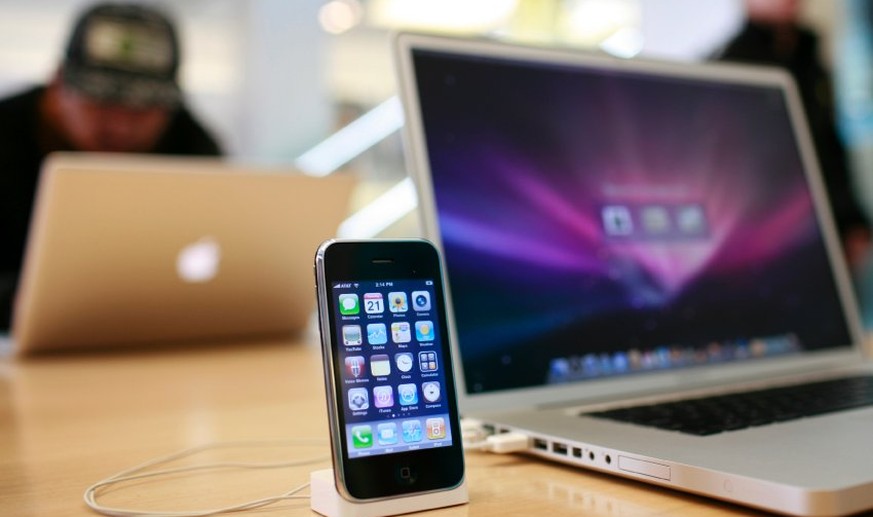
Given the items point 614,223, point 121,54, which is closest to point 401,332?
point 614,223

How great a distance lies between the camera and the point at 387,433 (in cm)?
55

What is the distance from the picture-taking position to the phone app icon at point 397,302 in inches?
22.8

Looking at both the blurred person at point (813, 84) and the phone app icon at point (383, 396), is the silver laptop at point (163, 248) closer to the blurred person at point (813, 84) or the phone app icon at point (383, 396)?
the phone app icon at point (383, 396)

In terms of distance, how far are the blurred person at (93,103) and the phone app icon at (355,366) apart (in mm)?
1970

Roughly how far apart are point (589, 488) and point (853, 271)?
261 cm

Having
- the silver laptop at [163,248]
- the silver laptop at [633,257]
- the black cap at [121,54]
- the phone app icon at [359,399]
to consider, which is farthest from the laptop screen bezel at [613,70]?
the black cap at [121,54]

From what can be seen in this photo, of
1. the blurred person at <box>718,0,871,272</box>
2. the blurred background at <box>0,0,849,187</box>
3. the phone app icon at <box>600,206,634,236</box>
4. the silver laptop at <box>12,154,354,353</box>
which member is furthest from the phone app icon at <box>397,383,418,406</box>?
the blurred background at <box>0,0,849,187</box>

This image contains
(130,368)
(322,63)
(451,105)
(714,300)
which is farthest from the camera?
(322,63)

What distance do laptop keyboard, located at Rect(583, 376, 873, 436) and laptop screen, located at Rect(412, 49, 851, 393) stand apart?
111mm

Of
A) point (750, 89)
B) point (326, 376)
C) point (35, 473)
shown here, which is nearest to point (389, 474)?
point (326, 376)

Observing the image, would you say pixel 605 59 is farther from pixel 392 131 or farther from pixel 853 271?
pixel 392 131

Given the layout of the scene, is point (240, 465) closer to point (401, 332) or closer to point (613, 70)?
point (401, 332)

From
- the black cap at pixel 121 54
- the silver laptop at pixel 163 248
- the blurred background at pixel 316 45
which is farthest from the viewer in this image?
the blurred background at pixel 316 45

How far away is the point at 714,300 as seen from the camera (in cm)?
101
